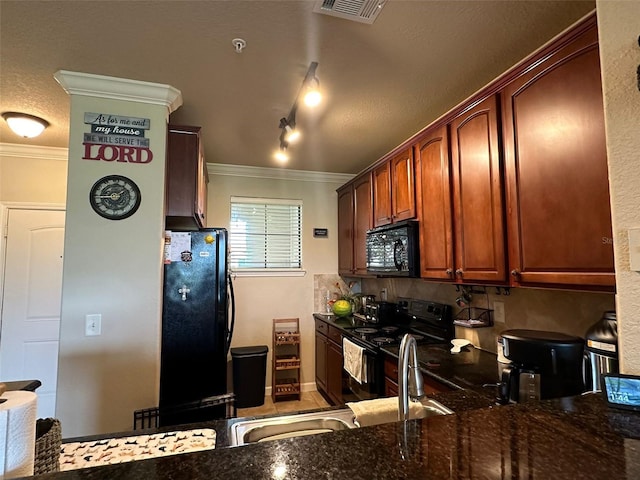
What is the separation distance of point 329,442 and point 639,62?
1.30 meters

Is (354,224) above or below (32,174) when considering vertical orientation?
below

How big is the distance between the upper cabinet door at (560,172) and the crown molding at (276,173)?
103 inches

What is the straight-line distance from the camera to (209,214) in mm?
3744

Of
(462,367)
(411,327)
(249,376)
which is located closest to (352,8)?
(462,367)

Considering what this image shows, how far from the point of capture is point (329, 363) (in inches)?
133

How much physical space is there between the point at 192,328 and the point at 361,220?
1.93 m

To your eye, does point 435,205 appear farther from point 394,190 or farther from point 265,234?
point 265,234

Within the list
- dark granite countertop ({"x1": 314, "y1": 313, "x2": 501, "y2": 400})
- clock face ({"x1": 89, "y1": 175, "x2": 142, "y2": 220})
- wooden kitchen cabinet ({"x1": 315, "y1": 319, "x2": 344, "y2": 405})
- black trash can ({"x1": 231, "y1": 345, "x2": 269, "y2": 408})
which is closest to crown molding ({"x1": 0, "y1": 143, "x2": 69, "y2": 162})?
clock face ({"x1": 89, "y1": 175, "x2": 142, "y2": 220})

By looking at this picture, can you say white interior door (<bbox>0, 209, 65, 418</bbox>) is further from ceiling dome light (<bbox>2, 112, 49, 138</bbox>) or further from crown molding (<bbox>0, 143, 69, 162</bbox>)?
ceiling dome light (<bbox>2, 112, 49, 138</bbox>)

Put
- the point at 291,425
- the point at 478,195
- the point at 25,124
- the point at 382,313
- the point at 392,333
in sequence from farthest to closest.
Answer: the point at 382,313
the point at 392,333
the point at 25,124
the point at 478,195
the point at 291,425

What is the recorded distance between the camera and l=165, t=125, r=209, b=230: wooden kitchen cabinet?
2.27 meters

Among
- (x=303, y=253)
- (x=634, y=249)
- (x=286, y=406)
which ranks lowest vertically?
(x=286, y=406)

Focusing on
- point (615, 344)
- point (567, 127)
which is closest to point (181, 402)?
point (615, 344)

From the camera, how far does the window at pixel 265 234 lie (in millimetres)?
3861
